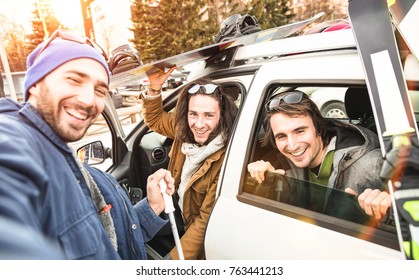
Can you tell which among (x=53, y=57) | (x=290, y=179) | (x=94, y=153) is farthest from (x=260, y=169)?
(x=94, y=153)

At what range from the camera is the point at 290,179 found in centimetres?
100

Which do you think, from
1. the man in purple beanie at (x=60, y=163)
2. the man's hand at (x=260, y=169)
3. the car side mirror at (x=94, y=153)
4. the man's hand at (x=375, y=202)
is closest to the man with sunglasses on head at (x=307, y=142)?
the man's hand at (x=260, y=169)

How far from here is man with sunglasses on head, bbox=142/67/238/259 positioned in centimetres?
116

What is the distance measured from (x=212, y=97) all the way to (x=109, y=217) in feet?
2.15

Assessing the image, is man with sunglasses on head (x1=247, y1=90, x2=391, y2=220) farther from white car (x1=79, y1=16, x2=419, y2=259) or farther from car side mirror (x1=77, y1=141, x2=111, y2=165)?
car side mirror (x1=77, y1=141, x2=111, y2=165)

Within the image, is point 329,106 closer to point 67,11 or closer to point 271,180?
point 271,180

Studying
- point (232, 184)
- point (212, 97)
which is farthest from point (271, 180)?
point (212, 97)

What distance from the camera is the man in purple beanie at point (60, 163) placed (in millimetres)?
574

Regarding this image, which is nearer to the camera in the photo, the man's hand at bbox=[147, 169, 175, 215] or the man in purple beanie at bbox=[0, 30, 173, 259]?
the man in purple beanie at bbox=[0, 30, 173, 259]

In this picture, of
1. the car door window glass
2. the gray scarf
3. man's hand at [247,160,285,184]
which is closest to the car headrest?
the car door window glass

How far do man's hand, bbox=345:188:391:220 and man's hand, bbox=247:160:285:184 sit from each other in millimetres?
280

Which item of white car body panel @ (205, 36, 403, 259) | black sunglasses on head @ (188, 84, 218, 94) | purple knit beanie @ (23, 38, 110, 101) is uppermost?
purple knit beanie @ (23, 38, 110, 101)

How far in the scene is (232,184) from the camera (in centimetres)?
105

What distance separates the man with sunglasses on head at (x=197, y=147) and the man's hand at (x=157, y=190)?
0.14m
